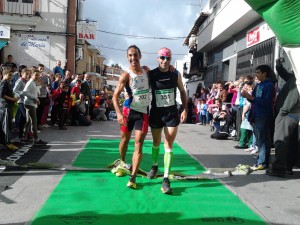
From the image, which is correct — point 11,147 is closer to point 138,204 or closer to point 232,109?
point 138,204

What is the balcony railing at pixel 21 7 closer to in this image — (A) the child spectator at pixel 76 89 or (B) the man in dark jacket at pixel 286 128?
(A) the child spectator at pixel 76 89

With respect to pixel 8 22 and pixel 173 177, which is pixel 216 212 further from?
pixel 8 22

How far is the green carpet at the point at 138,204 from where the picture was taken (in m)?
3.97

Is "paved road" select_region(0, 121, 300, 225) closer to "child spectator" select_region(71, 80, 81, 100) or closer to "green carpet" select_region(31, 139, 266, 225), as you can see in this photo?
"green carpet" select_region(31, 139, 266, 225)

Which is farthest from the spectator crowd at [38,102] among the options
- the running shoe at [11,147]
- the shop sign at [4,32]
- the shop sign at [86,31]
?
the shop sign at [4,32]

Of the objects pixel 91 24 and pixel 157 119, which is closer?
pixel 157 119

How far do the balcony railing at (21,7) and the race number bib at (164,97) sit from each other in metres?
18.2

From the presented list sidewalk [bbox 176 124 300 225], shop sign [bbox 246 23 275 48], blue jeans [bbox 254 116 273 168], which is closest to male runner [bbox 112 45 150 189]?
sidewalk [bbox 176 124 300 225]

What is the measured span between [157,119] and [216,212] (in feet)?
5.82

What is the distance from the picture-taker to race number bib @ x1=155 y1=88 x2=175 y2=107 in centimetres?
541

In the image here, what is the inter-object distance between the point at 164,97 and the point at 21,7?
18986 mm

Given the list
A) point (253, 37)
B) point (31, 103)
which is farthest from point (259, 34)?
point (31, 103)

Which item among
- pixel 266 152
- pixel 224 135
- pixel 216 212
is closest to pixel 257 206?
pixel 216 212

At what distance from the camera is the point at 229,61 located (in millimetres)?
19188
